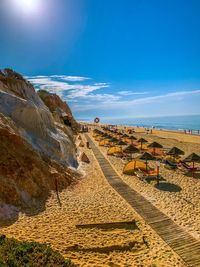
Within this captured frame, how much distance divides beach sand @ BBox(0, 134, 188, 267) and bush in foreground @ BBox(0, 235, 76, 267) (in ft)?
5.75

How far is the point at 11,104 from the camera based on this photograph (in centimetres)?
1958

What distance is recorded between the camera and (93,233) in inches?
441

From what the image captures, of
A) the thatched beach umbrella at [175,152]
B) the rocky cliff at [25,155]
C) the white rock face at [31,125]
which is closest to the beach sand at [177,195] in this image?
the thatched beach umbrella at [175,152]

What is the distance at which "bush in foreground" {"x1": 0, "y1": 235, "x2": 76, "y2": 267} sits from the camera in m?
6.96

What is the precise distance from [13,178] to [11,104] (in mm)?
7351

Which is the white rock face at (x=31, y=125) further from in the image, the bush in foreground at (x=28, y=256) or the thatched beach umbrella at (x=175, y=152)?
the bush in foreground at (x=28, y=256)

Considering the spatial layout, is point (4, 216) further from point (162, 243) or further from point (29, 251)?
point (162, 243)

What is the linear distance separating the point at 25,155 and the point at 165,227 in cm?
952

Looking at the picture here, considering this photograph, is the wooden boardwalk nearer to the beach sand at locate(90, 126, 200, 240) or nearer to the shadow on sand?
the beach sand at locate(90, 126, 200, 240)

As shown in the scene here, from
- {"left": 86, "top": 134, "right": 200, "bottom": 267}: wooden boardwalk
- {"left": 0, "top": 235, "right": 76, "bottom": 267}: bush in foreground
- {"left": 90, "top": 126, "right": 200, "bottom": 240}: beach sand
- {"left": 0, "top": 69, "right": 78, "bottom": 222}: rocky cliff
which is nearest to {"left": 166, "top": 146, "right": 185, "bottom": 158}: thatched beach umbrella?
{"left": 90, "top": 126, "right": 200, "bottom": 240}: beach sand

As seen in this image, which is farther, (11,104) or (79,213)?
(11,104)

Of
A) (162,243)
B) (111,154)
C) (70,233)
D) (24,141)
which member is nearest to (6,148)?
(24,141)

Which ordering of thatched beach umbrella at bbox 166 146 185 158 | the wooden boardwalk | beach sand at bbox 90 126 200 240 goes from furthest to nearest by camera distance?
thatched beach umbrella at bbox 166 146 185 158
beach sand at bbox 90 126 200 240
the wooden boardwalk

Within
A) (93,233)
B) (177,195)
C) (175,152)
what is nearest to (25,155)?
(93,233)
